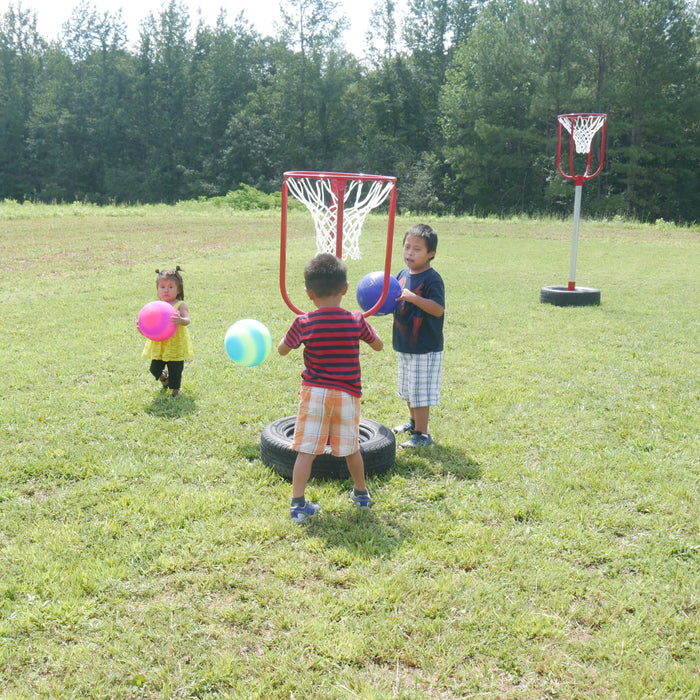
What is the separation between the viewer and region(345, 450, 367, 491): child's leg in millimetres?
3717

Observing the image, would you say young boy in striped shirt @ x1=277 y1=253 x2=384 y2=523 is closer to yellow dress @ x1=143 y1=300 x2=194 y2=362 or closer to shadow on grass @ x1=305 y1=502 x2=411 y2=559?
shadow on grass @ x1=305 y1=502 x2=411 y2=559

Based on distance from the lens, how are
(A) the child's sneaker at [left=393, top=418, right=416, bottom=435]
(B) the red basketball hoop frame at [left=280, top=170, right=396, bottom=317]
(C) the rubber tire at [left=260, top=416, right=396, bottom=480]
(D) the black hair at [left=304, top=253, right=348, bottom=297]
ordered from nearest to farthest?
(D) the black hair at [left=304, top=253, right=348, bottom=297], (C) the rubber tire at [left=260, top=416, right=396, bottom=480], (B) the red basketball hoop frame at [left=280, top=170, right=396, bottom=317], (A) the child's sneaker at [left=393, top=418, right=416, bottom=435]

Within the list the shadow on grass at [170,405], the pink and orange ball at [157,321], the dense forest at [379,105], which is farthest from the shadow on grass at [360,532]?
the dense forest at [379,105]

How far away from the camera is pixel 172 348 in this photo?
5.62 meters

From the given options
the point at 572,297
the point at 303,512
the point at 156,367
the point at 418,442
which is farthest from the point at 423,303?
the point at 572,297

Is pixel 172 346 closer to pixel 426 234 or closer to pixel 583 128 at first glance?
pixel 426 234

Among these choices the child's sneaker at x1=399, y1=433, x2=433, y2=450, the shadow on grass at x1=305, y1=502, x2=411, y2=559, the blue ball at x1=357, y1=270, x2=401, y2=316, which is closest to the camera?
the shadow on grass at x1=305, y1=502, x2=411, y2=559

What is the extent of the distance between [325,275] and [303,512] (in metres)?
1.32

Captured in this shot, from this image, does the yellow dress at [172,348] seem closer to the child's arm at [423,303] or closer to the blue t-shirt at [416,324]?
the blue t-shirt at [416,324]

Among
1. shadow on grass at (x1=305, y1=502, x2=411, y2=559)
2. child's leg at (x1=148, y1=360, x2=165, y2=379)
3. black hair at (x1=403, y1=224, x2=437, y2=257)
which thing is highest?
black hair at (x1=403, y1=224, x2=437, y2=257)

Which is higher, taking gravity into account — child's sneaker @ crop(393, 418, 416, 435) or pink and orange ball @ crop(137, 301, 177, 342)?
pink and orange ball @ crop(137, 301, 177, 342)

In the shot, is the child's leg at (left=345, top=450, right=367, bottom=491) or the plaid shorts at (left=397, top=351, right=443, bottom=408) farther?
the plaid shorts at (left=397, top=351, right=443, bottom=408)

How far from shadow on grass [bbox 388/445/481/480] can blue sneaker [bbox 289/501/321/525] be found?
0.77 metres

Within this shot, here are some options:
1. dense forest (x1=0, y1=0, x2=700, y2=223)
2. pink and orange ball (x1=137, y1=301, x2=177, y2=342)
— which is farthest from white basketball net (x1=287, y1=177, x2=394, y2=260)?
dense forest (x1=0, y1=0, x2=700, y2=223)
